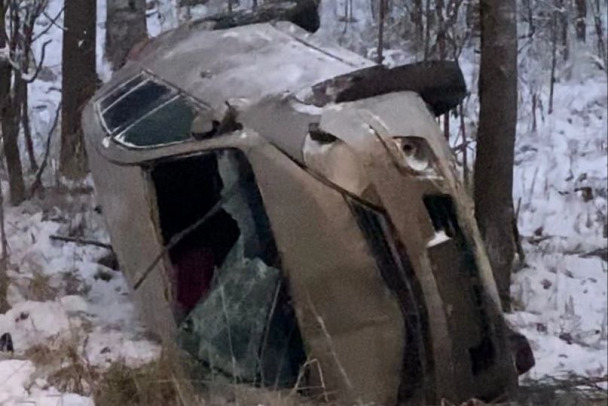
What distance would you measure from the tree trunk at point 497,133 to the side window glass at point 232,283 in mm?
1361

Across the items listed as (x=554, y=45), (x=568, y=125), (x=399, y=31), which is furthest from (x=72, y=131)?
(x=568, y=125)

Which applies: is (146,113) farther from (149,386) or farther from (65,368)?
(149,386)

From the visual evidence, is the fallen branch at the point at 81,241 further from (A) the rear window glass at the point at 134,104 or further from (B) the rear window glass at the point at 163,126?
(B) the rear window glass at the point at 163,126

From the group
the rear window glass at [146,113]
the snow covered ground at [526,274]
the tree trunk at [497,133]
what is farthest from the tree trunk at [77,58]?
the tree trunk at [497,133]

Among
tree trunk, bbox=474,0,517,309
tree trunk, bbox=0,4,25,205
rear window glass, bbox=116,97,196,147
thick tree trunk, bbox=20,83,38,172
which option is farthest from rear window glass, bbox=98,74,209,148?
thick tree trunk, bbox=20,83,38,172

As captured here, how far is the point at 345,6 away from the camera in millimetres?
12688

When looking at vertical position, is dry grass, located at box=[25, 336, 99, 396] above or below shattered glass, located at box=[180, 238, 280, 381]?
below

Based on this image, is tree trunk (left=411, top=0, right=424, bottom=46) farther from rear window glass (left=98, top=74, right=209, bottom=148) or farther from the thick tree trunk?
rear window glass (left=98, top=74, right=209, bottom=148)

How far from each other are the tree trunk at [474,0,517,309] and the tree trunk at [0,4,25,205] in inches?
143

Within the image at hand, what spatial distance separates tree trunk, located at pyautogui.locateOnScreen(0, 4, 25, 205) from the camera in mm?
8250

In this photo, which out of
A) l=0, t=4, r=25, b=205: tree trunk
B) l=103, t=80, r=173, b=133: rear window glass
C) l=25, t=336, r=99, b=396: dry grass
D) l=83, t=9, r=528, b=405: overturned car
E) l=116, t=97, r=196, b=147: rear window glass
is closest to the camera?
l=83, t=9, r=528, b=405: overturned car

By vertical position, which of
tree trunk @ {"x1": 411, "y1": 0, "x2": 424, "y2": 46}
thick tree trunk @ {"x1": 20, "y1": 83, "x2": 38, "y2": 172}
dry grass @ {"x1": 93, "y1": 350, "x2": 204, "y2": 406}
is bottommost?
thick tree trunk @ {"x1": 20, "y1": 83, "x2": 38, "y2": 172}

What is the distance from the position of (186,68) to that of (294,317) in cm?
169

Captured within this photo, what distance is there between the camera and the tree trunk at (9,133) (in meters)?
8.25
